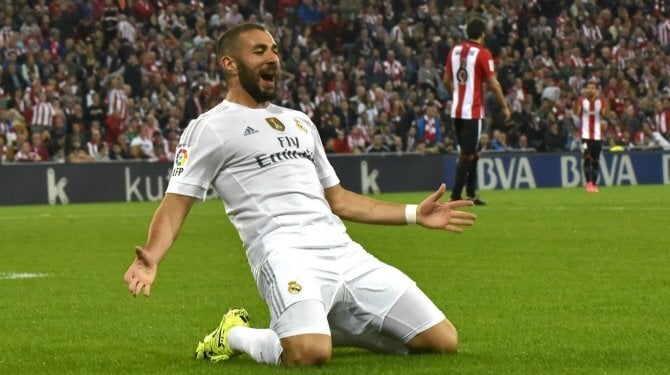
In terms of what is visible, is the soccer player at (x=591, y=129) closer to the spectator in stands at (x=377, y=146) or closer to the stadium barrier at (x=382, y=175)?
the stadium barrier at (x=382, y=175)

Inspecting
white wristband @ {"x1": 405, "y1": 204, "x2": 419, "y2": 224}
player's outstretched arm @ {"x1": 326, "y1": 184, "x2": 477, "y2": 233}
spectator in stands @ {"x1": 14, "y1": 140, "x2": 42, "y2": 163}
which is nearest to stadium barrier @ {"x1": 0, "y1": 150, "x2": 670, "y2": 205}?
spectator in stands @ {"x1": 14, "y1": 140, "x2": 42, "y2": 163}

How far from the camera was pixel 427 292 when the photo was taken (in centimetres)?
944

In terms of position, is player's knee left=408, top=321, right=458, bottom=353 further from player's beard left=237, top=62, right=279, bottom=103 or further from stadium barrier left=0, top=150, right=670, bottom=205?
stadium barrier left=0, top=150, right=670, bottom=205

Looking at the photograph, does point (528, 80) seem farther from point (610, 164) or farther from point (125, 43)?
point (125, 43)

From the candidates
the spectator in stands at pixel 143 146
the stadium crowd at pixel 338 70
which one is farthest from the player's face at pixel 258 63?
the spectator in stands at pixel 143 146

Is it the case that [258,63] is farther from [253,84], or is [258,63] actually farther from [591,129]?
[591,129]

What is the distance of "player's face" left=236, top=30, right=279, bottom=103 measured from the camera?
6453 millimetres

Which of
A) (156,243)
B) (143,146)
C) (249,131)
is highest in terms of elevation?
(249,131)

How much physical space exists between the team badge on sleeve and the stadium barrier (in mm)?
17086

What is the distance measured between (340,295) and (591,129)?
60.0 ft

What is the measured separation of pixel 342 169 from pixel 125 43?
5.27 m

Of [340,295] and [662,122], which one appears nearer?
[340,295]

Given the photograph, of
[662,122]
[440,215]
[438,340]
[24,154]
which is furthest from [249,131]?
[662,122]

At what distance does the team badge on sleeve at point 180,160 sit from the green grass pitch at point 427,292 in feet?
2.74
